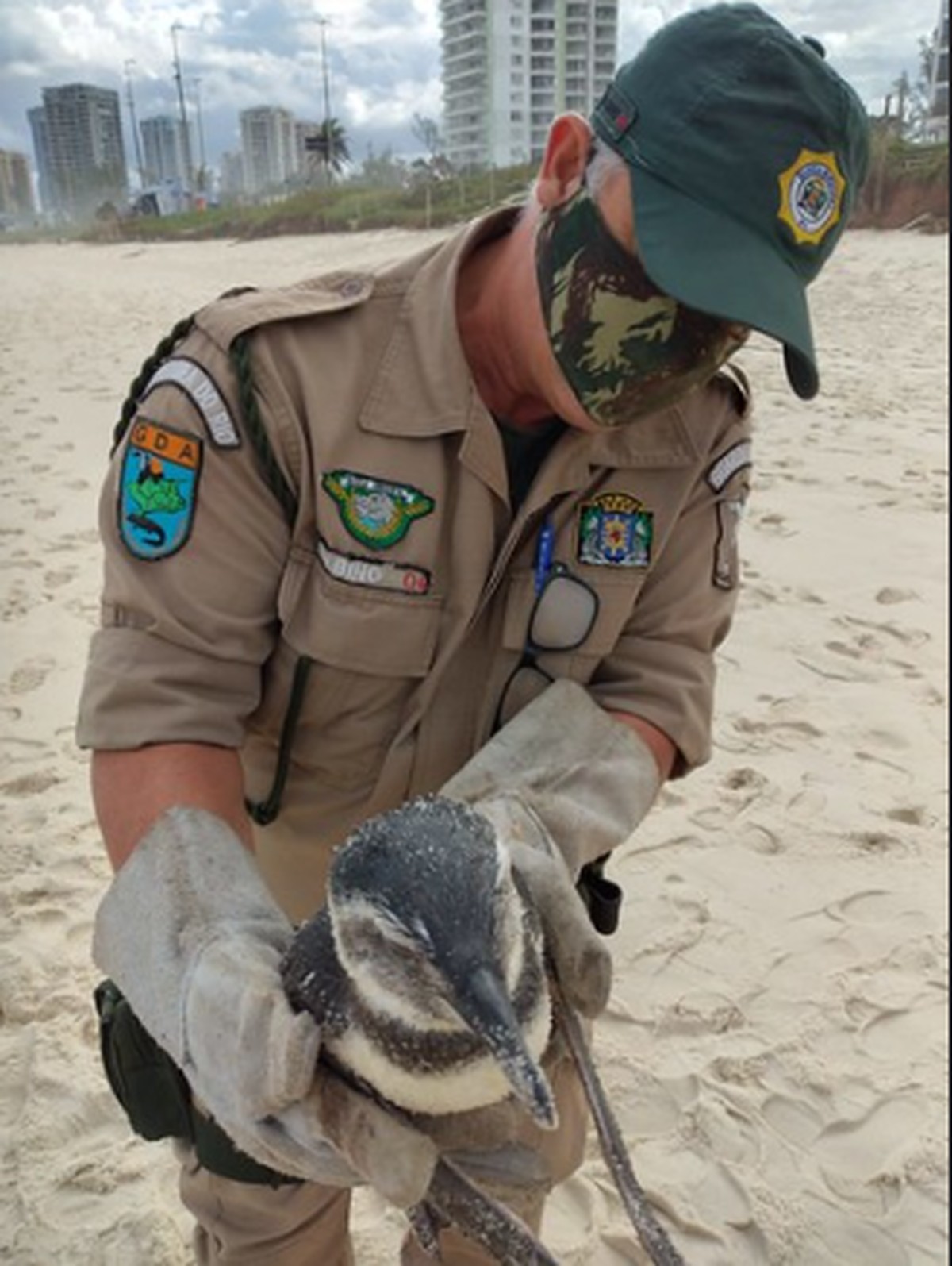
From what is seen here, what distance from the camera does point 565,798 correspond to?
1.54m

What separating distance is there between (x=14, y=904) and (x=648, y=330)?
2.45 m

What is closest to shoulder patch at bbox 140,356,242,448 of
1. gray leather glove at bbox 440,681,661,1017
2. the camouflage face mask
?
the camouflage face mask

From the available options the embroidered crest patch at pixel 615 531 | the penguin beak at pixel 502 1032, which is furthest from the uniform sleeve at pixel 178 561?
the penguin beak at pixel 502 1032

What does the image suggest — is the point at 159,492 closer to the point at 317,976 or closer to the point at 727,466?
the point at 317,976

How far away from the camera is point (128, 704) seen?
57.6 inches

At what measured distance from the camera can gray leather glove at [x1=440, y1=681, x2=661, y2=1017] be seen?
4.39 feet

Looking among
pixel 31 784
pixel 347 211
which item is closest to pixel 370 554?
pixel 31 784

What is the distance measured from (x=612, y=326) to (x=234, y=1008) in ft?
3.06

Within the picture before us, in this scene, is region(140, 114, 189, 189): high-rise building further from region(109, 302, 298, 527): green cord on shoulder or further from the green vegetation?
region(109, 302, 298, 527): green cord on shoulder

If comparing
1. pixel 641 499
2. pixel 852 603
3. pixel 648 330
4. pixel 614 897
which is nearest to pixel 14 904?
pixel 614 897

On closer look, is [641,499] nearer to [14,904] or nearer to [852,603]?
[14,904]

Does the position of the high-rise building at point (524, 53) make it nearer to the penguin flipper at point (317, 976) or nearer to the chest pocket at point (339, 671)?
the chest pocket at point (339, 671)

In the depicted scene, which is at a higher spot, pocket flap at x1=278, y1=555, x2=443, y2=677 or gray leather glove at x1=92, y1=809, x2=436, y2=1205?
pocket flap at x1=278, y1=555, x2=443, y2=677

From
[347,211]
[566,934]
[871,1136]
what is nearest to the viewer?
[566,934]
